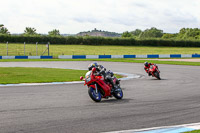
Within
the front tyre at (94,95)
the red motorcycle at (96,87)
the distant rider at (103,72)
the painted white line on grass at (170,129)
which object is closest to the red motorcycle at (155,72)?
the distant rider at (103,72)

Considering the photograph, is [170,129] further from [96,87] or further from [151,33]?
[151,33]

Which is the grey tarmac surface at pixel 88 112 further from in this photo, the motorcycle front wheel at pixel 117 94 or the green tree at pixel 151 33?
the green tree at pixel 151 33

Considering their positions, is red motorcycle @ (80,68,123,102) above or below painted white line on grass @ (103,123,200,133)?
above

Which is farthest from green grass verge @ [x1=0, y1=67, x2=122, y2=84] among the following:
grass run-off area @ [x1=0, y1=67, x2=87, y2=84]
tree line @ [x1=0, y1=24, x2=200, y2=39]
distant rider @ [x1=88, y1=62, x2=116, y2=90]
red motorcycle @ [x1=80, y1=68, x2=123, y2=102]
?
tree line @ [x1=0, y1=24, x2=200, y2=39]

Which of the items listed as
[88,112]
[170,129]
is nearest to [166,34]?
[88,112]

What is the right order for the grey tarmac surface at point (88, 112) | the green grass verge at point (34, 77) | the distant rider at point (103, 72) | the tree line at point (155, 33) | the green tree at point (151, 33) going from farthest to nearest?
the green tree at point (151, 33) < the tree line at point (155, 33) < the green grass verge at point (34, 77) < the distant rider at point (103, 72) < the grey tarmac surface at point (88, 112)

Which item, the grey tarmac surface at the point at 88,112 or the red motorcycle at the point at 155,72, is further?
the red motorcycle at the point at 155,72

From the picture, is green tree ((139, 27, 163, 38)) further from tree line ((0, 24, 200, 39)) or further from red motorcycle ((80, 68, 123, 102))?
red motorcycle ((80, 68, 123, 102))

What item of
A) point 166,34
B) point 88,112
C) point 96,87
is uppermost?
point 166,34

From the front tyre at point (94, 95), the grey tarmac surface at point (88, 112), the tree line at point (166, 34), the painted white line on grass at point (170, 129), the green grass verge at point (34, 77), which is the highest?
the tree line at point (166, 34)

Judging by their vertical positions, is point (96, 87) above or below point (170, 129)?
above

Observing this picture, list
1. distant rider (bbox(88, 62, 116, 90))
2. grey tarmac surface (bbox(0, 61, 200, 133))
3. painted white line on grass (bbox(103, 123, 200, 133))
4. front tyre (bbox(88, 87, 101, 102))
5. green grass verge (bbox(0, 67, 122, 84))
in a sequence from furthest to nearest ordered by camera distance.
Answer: green grass verge (bbox(0, 67, 122, 84)) → distant rider (bbox(88, 62, 116, 90)) → front tyre (bbox(88, 87, 101, 102)) → grey tarmac surface (bbox(0, 61, 200, 133)) → painted white line on grass (bbox(103, 123, 200, 133))

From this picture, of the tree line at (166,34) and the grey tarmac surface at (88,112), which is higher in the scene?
the tree line at (166,34)

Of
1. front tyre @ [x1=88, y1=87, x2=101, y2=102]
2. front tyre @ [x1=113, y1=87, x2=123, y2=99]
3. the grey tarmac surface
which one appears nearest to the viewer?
the grey tarmac surface
